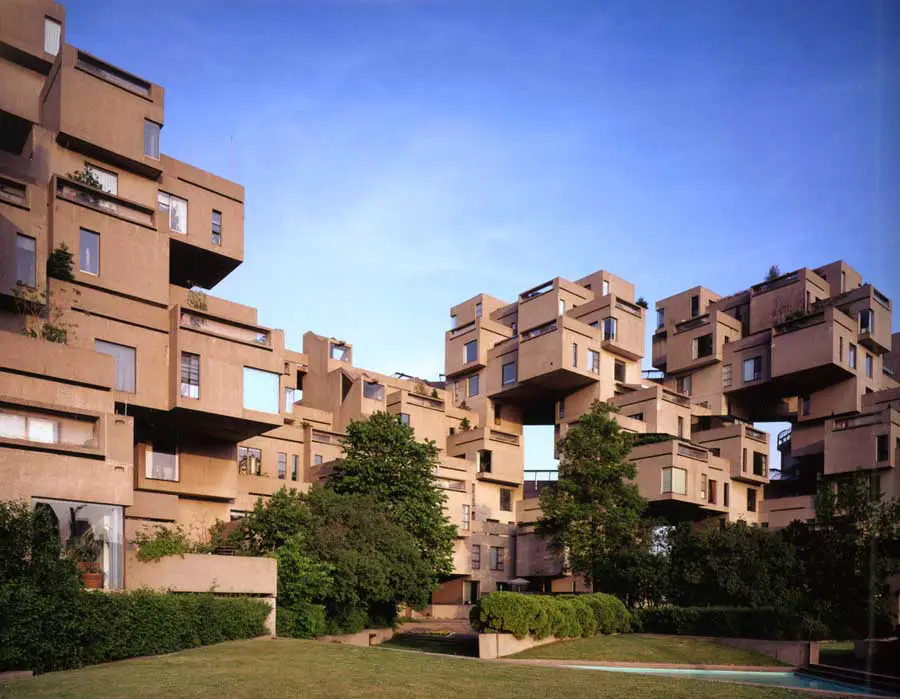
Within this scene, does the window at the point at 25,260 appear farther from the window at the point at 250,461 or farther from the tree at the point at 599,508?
the tree at the point at 599,508

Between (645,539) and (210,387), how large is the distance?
73.4 feet

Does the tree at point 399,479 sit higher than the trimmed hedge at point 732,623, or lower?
higher

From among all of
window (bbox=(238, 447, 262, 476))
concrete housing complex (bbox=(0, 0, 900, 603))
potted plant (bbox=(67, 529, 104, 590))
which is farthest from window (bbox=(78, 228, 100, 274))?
window (bbox=(238, 447, 262, 476))

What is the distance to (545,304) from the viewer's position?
70.1 meters

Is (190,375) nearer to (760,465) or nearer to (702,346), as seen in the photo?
(760,465)

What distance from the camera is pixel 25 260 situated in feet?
99.0

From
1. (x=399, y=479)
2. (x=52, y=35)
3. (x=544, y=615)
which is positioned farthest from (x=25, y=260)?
(x=544, y=615)

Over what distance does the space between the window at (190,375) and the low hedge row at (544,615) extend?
500 inches

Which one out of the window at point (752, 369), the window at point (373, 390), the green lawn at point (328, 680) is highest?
the window at point (752, 369)

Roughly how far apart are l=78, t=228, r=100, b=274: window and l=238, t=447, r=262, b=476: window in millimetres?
16122

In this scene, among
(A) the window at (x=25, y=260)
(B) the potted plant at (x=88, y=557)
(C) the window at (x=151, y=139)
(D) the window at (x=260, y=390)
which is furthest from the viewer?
(C) the window at (x=151, y=139)

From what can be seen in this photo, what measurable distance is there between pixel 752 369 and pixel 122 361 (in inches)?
1908

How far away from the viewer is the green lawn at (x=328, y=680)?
17578 millimetres

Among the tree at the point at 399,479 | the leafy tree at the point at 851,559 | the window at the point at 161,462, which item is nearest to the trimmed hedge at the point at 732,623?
the leafy tree at the point at 851,559
